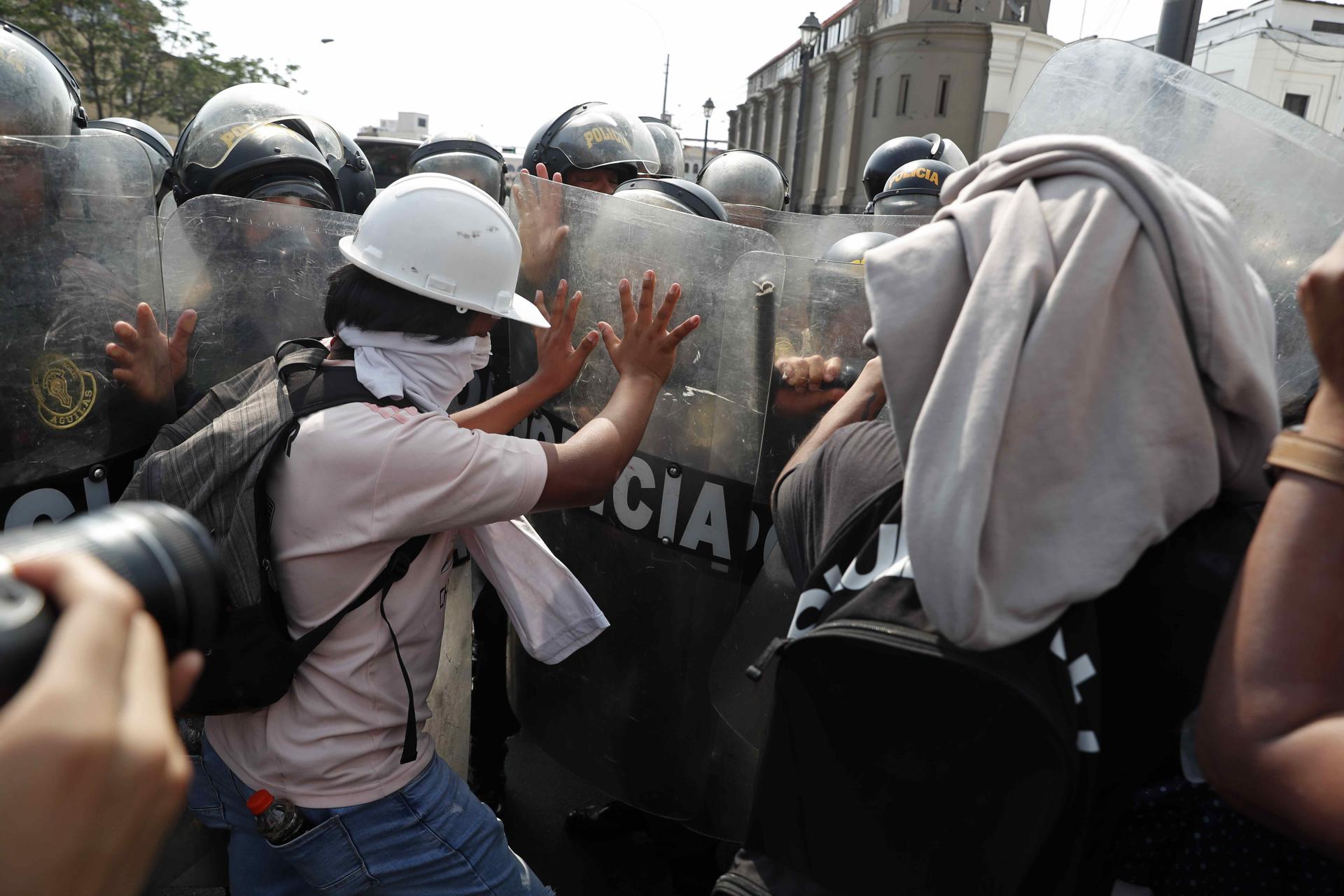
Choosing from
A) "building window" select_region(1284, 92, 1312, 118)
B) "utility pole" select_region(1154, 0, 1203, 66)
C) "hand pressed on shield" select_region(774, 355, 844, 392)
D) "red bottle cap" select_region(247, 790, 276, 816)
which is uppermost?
"building window" select_region(1284, 92, 1312, 118)

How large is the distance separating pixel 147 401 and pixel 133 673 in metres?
2.01

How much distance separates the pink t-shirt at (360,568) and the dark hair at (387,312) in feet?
0.78

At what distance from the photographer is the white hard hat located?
203 centimetres

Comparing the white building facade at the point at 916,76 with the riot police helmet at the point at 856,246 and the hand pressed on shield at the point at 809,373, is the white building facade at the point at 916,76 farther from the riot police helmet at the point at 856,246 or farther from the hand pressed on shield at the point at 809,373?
the hand pressed on shield at the point at 809,373

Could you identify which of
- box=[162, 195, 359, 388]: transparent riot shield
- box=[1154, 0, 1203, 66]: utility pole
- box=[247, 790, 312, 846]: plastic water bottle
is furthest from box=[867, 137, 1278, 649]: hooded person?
box=[1154, 0, 1203, 66]: utility pole

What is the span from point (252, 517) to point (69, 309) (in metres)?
0.86

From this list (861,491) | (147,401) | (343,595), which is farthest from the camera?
(147,401)

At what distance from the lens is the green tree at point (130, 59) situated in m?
17.1

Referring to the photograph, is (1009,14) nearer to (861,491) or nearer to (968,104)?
(968,104)

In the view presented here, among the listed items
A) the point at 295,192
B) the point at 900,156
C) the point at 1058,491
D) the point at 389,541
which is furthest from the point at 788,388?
the point at 900,156

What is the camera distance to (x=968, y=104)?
34562mm

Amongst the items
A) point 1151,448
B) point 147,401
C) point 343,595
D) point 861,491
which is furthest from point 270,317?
point 1151,448

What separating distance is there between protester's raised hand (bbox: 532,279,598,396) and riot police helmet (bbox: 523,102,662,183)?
8.78 ft

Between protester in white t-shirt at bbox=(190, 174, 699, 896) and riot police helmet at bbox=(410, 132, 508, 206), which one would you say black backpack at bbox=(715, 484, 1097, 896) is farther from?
riot police helmet at bbox=(410, 132, 508, 206)
